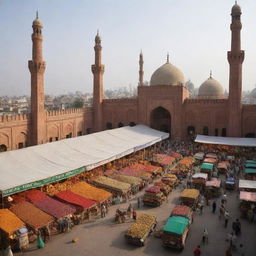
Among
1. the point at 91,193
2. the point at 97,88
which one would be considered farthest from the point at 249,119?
the point at 91,193

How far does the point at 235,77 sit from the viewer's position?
22.4 meters

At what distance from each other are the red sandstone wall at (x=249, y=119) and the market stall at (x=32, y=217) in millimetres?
17913

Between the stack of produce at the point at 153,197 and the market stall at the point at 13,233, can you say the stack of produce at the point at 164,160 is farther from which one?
the market stall at the point at 13,233

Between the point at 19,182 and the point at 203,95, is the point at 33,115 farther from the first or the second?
the point at 203,95

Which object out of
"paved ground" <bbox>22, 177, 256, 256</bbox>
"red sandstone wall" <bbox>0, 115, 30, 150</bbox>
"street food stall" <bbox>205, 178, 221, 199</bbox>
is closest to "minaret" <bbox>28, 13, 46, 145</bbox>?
"red sandstone wall" <bbox>0, 115, 30, 150</bbox>

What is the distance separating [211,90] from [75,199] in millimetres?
24591

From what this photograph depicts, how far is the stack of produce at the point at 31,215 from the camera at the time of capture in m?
8.68

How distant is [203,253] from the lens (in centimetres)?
832

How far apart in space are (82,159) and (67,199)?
364cm

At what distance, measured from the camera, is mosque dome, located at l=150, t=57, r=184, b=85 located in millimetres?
28109

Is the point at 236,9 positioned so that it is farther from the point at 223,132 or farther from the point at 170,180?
the point at 170,180

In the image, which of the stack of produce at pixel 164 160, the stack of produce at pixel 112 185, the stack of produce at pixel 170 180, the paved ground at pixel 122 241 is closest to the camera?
the paved ground at pixel 122 241

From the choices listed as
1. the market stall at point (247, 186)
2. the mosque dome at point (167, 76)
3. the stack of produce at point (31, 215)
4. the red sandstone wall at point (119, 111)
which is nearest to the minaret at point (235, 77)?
the mosque dome at point (167, 76)

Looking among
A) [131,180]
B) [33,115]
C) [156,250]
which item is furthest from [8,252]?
[33,115]
